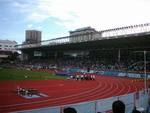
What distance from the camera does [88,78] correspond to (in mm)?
42062

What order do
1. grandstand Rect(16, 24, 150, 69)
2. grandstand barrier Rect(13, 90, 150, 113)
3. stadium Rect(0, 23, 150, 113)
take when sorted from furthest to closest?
grandstand Rect(16, 24, 150, 69) < stadium Rect(0, 23, 150, 113) < grandstand barrier Rect(13, 90, 150, 113)

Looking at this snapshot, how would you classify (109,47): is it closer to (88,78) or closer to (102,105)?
(88,78)

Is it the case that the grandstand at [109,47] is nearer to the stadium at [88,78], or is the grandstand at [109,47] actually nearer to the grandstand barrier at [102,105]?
the stadium at [88,78]

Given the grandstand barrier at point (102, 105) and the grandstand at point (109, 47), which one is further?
the grandstand at point (109, 47)

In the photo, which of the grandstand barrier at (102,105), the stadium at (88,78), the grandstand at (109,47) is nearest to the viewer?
the grandstand barrier at (102,105)

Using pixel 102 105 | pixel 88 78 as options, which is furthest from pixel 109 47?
pixel 102 105

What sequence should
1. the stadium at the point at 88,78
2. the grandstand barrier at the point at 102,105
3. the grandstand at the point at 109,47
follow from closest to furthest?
the grandstand barrier at the point at 102,105 < the stadium at the point at 88,78 < the grandstand at the point at 109,47

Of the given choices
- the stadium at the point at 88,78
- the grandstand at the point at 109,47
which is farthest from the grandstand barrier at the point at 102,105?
the grandstand at the point at 109,47

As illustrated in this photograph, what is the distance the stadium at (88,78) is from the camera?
16547 mm

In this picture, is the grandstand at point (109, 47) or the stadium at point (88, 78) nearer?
the stadium at point (88, 78)

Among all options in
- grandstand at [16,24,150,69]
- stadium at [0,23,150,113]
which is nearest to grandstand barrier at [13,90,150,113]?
stadium at [0,23,150,113]

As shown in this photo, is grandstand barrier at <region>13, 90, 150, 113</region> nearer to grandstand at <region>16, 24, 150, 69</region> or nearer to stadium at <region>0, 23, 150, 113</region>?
stadium at <region>0, 23, 150, 113</region>

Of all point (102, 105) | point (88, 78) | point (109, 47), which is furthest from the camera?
point (109, 47)

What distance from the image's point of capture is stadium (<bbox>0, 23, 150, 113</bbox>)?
1655cm
